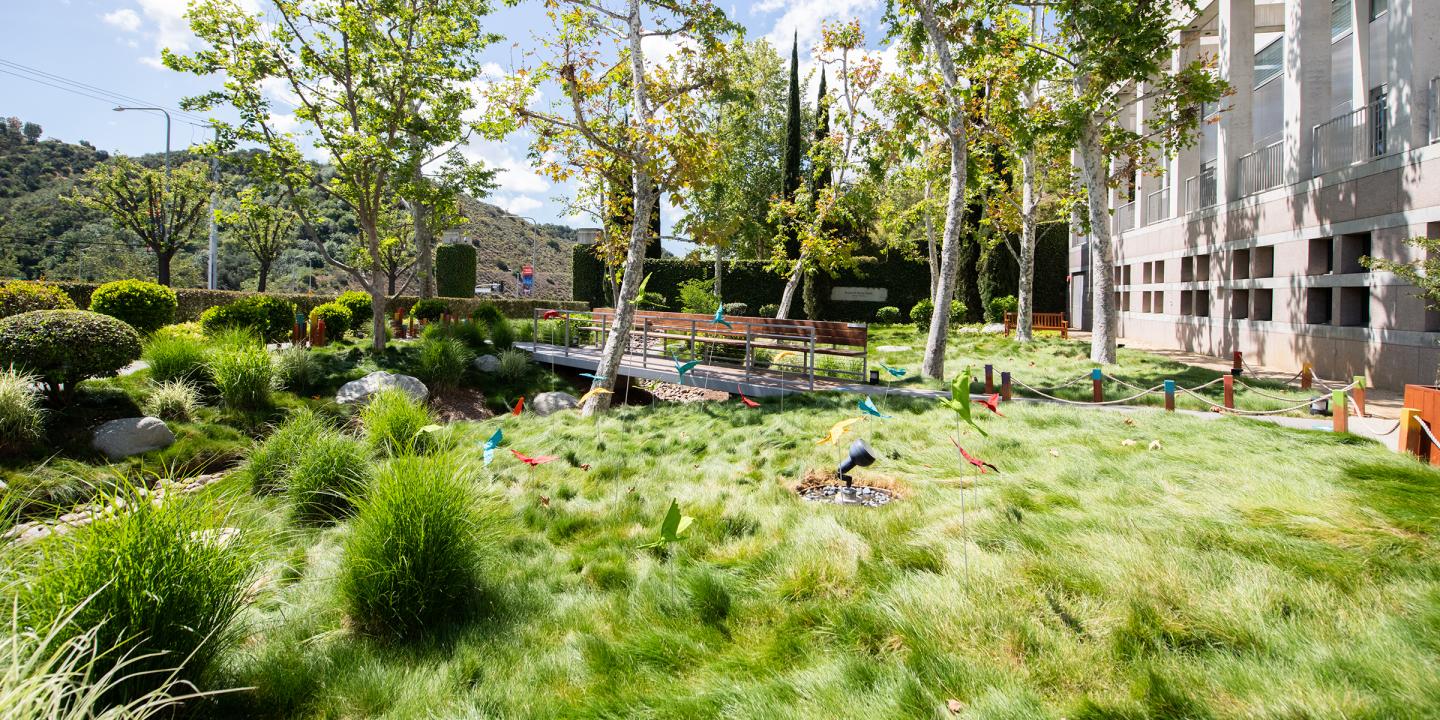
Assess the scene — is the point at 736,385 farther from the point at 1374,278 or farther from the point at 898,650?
the point at 1374,278

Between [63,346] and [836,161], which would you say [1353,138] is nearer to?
[836,161]

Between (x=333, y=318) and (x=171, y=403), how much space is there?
601cm

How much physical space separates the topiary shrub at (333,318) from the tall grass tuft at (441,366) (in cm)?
362

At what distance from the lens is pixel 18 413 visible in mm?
7105

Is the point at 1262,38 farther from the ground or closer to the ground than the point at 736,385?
farther from the ground

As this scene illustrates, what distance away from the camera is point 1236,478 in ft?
15.0

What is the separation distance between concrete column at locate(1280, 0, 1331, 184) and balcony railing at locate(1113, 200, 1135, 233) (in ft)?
25.9

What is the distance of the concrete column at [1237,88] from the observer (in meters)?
13.5

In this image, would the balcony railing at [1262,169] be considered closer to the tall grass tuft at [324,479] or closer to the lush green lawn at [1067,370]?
the lush green lawn at [1067,370]

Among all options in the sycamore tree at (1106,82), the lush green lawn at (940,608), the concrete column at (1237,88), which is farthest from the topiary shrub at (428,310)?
the concrete column at (1237,88)

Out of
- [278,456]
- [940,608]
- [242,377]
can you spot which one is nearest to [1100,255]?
[940,608]

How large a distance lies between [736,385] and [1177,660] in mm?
8034

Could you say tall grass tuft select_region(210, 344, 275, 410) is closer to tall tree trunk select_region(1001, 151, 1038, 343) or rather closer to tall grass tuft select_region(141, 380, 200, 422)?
tall grass tuft select_region(141, 380, 200, 422)

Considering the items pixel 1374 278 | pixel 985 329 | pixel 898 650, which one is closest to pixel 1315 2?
pixel 1374 278
